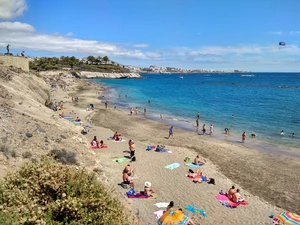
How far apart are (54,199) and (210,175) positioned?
11911 mm

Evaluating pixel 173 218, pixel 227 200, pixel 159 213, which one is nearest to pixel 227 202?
pixel 227 200

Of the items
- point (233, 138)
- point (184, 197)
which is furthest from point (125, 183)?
point (233, 138)

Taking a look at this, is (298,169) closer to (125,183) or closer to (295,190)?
(295,190)

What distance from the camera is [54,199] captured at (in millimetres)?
6109

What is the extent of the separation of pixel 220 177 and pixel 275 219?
4684 millimetres

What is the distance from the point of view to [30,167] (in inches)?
257

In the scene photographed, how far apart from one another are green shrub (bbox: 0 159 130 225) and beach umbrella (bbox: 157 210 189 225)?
14.3 feet

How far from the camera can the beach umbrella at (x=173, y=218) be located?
33.7ft

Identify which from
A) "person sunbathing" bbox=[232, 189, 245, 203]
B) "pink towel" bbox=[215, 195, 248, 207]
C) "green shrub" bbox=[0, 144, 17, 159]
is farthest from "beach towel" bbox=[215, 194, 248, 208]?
"green shrub" bbox=[0, 144, 17, 159]

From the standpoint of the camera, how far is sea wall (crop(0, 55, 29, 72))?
29938 millimetres

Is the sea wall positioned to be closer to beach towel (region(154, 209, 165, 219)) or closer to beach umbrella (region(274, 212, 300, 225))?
beach towel (region(154, 209, 165, 219))

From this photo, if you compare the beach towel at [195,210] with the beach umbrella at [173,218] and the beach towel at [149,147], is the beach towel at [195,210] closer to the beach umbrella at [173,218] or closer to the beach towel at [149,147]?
the beach umbrella at [173,218]

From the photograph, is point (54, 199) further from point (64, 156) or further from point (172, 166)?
point (172, 166)

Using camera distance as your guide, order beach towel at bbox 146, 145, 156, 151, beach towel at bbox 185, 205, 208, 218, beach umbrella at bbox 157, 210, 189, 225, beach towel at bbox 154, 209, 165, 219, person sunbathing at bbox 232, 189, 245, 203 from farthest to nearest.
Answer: beach towel at bbox 146, 145, 156, 151
person sunbathing at bbox 232, 189, 245, 203
beach towel at bbox 185, 205, 208, 218
beach towel at bbox 154, 209, 165, 219
beach umbrella at bbox 157, 210, 189, 225
